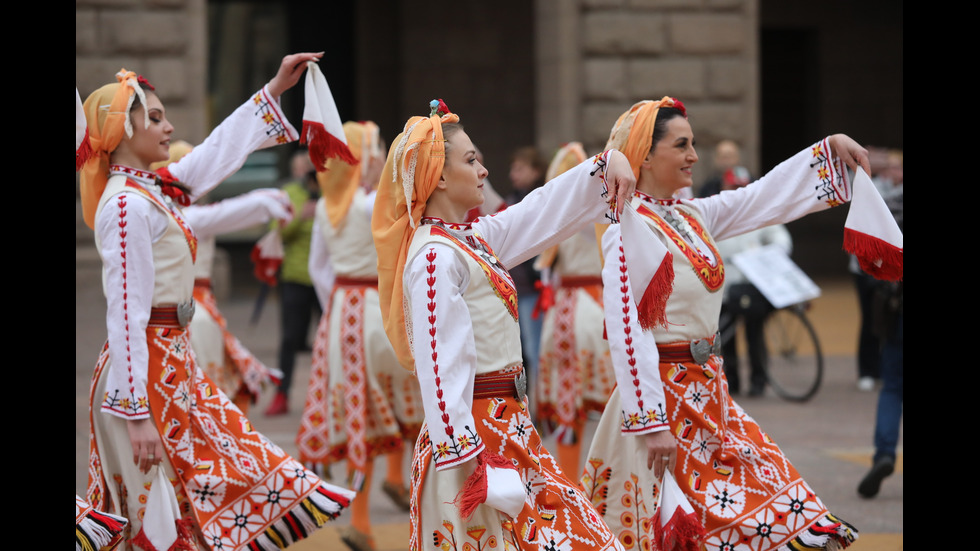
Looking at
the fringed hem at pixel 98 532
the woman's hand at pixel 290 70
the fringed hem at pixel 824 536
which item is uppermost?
the woman's hand at pixel 290 70

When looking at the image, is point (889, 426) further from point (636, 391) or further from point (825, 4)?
point (825, 4)

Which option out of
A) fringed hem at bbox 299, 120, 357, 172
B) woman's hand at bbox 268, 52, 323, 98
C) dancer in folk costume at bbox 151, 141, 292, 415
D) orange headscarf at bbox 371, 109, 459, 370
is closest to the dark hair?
orange headscarf at bbox 371, 109, 459, 370

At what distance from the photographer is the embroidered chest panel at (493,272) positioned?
3695 millimetres

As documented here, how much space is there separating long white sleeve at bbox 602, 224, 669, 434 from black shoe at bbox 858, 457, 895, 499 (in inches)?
109

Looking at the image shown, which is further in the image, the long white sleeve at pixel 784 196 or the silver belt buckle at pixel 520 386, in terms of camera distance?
the long white sleeve at pixel 784 196

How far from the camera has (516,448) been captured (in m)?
3.66

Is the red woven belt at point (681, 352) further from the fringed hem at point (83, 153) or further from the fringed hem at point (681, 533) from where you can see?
the fringed hem at point (83, 153)

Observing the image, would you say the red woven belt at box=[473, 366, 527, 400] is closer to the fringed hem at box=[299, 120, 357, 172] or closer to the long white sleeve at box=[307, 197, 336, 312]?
the fringed hem at box=[299, 120, 357, 172]

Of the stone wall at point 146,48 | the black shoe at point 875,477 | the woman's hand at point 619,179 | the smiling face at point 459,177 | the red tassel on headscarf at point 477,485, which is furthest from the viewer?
the stone wall at point 146,48

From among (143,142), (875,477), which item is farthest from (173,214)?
(875,477)

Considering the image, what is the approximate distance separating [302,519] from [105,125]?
1604mm

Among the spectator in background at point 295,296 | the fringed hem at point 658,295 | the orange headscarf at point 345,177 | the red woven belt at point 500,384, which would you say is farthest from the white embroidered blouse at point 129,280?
the spectator in background at point 295,296

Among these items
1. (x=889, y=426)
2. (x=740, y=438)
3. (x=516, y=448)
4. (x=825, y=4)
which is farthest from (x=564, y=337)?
(x=825, y=4)

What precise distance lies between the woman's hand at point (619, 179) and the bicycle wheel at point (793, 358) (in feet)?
21.0
